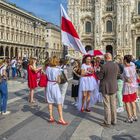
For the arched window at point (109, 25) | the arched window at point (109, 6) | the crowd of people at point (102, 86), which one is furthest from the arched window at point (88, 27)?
the crowd of people at point (102, 86)

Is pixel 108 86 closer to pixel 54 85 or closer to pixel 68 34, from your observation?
pixel 54 85

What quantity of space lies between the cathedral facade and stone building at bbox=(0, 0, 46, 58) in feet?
26.2

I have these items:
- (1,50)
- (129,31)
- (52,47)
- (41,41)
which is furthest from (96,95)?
(52,47)

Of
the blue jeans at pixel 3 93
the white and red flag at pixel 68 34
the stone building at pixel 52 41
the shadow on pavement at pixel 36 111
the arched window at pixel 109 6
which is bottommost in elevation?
the shadow on pavement at pixel 36 111

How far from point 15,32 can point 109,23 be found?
18.8 m

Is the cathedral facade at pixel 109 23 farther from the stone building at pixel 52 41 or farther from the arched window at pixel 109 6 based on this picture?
the stone building at pixel 52 41

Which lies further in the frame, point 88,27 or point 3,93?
point 88,27

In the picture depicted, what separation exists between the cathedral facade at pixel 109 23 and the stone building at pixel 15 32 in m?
7.98

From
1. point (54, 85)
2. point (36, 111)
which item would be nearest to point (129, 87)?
point (54, 85)

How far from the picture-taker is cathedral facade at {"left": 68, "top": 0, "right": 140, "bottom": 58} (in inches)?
2101

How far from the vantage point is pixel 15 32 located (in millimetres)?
63938

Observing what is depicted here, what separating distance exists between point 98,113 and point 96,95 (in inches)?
35.8

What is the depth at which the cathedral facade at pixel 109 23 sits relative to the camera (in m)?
53.4

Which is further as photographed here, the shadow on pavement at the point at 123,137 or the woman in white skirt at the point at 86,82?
the woman in white skirt at the point at 86,82
